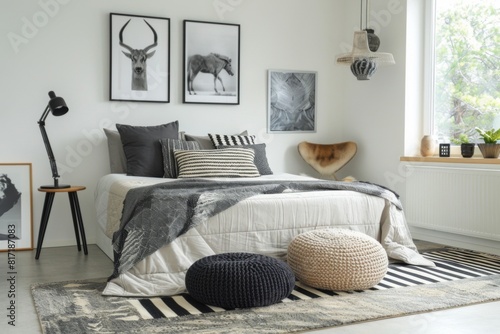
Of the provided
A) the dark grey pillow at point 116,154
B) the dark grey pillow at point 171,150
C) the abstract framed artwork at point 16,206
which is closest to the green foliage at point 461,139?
the dark grey pillow at point 171,150

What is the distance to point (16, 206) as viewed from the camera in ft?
15.0

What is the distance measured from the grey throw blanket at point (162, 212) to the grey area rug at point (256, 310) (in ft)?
0.95

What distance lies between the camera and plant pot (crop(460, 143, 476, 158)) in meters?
4.54

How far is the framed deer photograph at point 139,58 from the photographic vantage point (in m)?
4.89

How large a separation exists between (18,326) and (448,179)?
134 inches

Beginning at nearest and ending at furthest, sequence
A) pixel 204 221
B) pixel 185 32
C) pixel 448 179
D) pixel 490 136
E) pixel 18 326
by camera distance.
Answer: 1. pixel 18 326
2. pixel 204 221
3. pixel 490 136
4. pixel 448 179
5. pixel 185 32

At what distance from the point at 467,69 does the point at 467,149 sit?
2.34ft

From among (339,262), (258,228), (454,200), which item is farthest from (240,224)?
(454,200)

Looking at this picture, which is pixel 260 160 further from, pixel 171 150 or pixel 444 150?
pixel 444 150

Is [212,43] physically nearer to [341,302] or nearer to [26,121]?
[26,121]

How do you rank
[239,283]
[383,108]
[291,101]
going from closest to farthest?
[239,283] < [383,108] < [291,101]

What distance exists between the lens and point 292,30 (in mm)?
5645

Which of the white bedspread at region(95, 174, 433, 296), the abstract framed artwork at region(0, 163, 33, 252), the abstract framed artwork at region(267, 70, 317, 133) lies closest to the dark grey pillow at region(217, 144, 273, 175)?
the abstract framed artwork at region(267, 70, 317, 133)

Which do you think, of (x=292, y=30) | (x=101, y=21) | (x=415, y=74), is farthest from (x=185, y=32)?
(x=415, y=74)
